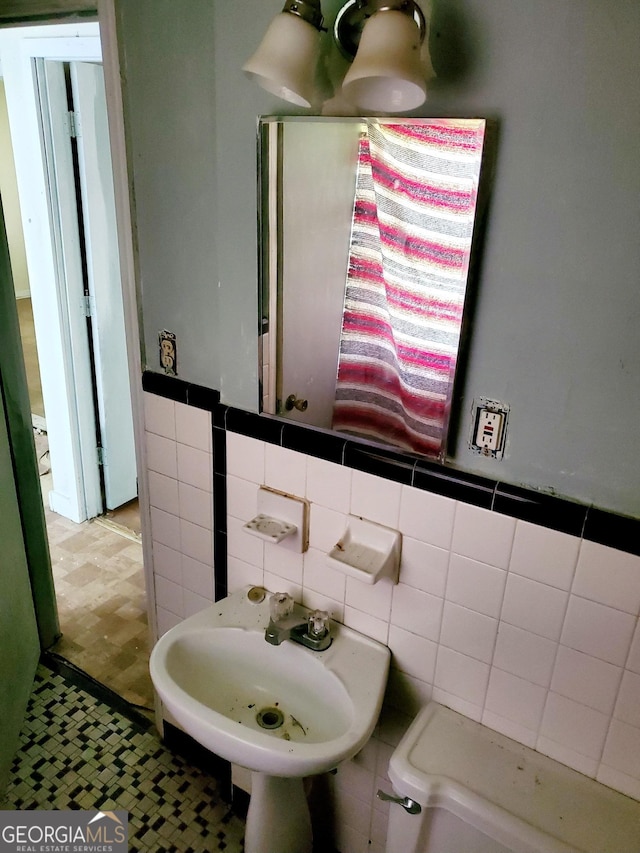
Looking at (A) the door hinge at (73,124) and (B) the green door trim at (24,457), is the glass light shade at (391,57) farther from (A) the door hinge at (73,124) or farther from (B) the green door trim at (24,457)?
(A) the door hinge at (73,124)

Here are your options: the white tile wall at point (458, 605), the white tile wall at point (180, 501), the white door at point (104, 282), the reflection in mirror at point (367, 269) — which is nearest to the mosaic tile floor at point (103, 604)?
the white door at point (104, 282)

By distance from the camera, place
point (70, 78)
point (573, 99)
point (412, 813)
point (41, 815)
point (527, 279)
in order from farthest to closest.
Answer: point (70, 78) < point (41, 815) < point (412, 813) < point (527, 279) < point (573, 99)

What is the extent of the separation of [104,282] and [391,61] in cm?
210

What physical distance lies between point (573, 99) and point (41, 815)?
2.04 m

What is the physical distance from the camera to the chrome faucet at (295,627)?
4.62 ft

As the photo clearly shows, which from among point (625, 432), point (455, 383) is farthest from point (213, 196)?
point (625, 432)

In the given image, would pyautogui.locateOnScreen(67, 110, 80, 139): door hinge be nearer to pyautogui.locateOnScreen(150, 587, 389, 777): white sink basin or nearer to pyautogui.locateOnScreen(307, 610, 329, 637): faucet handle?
pyautogui.locateOnScreen(150, 587, 389, 777): white sink basin

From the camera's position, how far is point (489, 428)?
1167 millimetres

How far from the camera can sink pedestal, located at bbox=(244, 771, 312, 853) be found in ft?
4.71

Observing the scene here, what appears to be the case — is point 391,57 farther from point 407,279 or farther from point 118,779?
point 118,779

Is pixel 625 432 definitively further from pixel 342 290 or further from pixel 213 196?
pixel 213 196

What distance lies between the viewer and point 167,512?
174 centimetres

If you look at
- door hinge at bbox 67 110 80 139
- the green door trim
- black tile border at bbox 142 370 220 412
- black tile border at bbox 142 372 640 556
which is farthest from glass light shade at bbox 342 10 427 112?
door hinge at bbox 67 110 80 139

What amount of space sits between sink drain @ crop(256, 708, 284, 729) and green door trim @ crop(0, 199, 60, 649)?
120 cm
